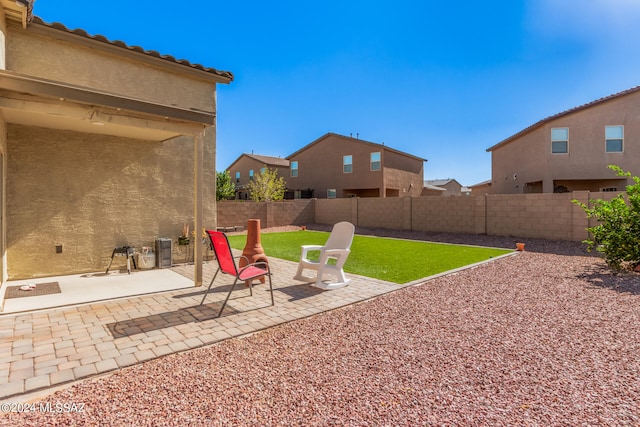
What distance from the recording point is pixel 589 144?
1756 centimetres

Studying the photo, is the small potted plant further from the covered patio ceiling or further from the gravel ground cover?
the gravel ground cover

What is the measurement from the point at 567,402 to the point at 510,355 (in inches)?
35.0

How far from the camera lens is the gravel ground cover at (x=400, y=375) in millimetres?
2529

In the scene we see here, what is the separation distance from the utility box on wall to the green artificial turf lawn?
10.8 feet

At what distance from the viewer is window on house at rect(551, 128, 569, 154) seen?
58.9 ft

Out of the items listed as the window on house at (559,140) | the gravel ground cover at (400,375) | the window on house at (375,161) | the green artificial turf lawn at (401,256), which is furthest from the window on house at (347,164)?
the gravel ground cover at (400,375)

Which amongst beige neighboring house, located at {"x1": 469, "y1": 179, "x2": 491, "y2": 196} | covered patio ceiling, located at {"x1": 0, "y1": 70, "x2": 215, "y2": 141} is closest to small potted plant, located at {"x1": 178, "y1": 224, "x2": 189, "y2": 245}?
covered patio ceiling, located at {"x1": 0, "y1": 70, "x2": 215, "y2": 141}

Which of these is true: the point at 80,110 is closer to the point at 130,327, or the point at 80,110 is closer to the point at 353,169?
the point at 130,327

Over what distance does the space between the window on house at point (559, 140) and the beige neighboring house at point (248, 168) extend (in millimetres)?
23438

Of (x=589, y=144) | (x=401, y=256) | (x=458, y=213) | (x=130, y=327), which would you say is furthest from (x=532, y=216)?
(x=130, y=327)

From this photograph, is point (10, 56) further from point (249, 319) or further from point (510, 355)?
point (510, 355)

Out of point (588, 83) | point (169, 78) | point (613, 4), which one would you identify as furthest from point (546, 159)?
point (169, 78)

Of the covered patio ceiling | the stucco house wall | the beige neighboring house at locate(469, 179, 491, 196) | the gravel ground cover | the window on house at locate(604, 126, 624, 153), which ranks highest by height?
the window on house at locate(604, 126, 624, 153)

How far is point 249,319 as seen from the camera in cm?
472
